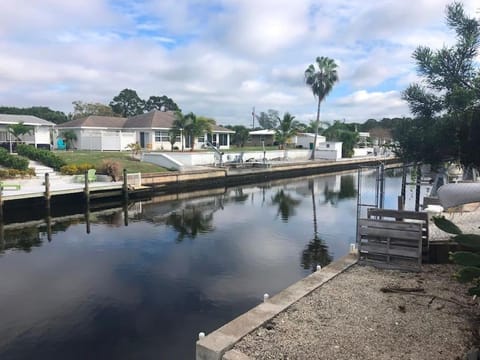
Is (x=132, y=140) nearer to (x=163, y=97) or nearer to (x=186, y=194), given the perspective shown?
(x=186, y=194)

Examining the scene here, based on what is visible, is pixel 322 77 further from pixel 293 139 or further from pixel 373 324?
pixel 373 324

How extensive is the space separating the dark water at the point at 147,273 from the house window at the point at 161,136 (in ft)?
69.8

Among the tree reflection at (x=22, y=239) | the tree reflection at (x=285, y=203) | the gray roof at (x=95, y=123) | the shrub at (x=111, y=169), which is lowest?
the tree reflection at (x=285, y=203)

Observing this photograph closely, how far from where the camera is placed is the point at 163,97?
86.1 metres

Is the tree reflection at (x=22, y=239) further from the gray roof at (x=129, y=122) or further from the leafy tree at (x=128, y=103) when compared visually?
the leafy tree at (x=128, y=103)

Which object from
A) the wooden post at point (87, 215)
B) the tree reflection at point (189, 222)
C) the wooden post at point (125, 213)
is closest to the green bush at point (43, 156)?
the wooden post at point (87, 215)

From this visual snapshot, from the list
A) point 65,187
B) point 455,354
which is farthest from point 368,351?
point 65,187

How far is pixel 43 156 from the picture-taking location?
27.0 meters

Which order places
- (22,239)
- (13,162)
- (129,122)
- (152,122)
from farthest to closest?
1. (129,122)
2. (152,122)
3. (13,162)
4. (22,239)

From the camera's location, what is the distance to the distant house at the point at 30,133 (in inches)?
1282

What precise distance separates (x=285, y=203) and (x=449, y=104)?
716 inches

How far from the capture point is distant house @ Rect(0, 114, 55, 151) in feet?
107

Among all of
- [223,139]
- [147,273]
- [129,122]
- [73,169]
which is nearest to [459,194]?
[147,273]

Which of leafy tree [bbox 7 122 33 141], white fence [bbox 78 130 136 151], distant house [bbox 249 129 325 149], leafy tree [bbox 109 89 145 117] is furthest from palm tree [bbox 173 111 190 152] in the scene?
leafy tree [bbox 109 89 145 117]
